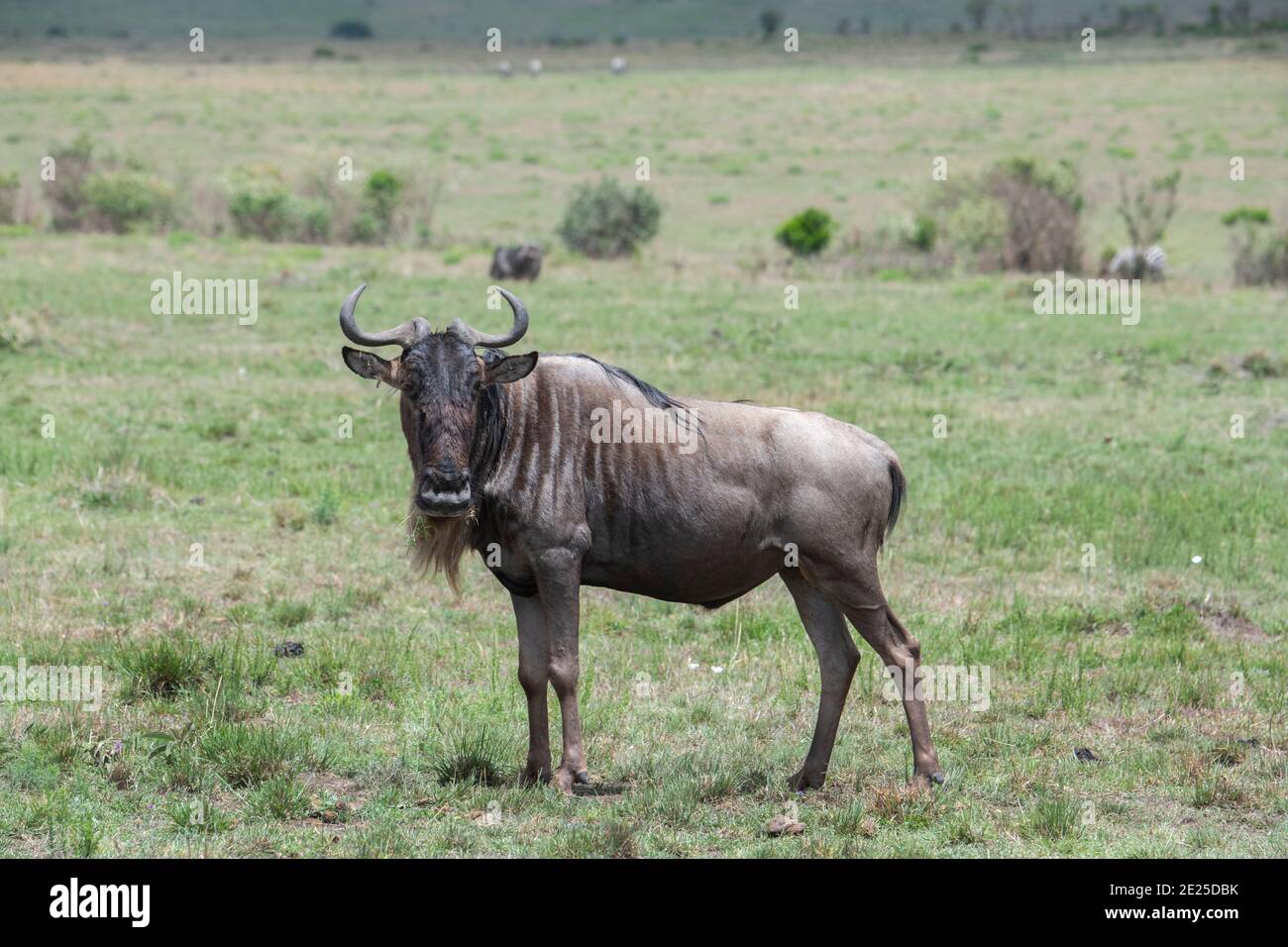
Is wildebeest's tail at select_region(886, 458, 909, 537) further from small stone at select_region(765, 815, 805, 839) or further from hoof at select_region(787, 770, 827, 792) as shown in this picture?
small stone at select_region(765, 815, 805, 839)

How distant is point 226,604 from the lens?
11016mm

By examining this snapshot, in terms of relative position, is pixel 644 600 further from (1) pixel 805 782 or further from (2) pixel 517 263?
(2) pixel 517 263

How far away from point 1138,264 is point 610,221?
480 inches

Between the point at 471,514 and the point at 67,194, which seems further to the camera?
the point at 67,194

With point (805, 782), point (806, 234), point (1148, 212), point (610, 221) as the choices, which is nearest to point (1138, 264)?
point (1148, 212)

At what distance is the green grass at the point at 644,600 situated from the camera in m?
7.49

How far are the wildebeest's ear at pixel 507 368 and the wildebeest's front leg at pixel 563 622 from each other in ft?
2.96

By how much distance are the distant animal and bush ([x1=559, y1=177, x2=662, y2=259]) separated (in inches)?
427

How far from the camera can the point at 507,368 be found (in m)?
7.66

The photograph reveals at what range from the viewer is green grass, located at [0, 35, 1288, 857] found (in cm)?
749

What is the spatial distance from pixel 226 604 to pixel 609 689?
3204 mm

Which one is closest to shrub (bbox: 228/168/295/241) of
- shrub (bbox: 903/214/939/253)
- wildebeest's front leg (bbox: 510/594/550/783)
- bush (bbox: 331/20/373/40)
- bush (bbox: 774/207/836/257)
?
bush (bbox: 774/207/836/257)
